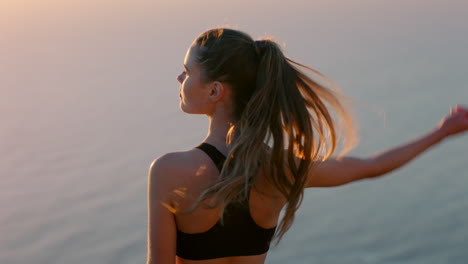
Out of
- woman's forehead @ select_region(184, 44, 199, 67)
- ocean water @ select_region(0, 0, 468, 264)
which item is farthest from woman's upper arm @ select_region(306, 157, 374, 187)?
ocean water @ select_region(0, 0, 468, 264)

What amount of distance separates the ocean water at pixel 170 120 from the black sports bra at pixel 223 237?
3.91 metres

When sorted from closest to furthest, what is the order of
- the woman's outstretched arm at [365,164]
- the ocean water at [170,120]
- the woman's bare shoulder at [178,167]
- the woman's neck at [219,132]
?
the woman's bare shoulder at [178,167], the woman's neck at [219,132], the woman's outstretched arm at [365,164], the ocean water at [170,120]

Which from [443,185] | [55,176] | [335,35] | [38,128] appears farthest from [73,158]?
[335,35]

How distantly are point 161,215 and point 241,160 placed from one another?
236 mm

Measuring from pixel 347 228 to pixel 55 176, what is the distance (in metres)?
3.58

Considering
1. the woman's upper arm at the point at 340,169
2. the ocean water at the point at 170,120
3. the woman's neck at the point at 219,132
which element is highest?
the woman's neck at the point at 219,132

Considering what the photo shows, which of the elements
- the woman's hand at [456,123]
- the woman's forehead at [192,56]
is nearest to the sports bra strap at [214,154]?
the woman's forehead at [192,56]

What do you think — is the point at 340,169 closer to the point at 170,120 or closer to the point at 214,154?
the point at 214,154

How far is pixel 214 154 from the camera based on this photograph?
1.78 meters

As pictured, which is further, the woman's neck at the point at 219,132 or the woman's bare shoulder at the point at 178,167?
the woman's neck at the point at 219,132

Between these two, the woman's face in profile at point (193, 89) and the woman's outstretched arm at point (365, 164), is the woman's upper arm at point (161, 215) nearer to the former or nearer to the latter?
the woman's face in profile at point (193, 89)

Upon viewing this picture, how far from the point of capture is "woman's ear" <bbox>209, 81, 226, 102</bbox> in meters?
1.86

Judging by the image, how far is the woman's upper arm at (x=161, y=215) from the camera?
172 cm

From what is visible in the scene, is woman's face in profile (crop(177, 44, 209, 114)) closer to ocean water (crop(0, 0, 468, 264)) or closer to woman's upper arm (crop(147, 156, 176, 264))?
woman's upper arm (crop(147, 156, 176, 264))
